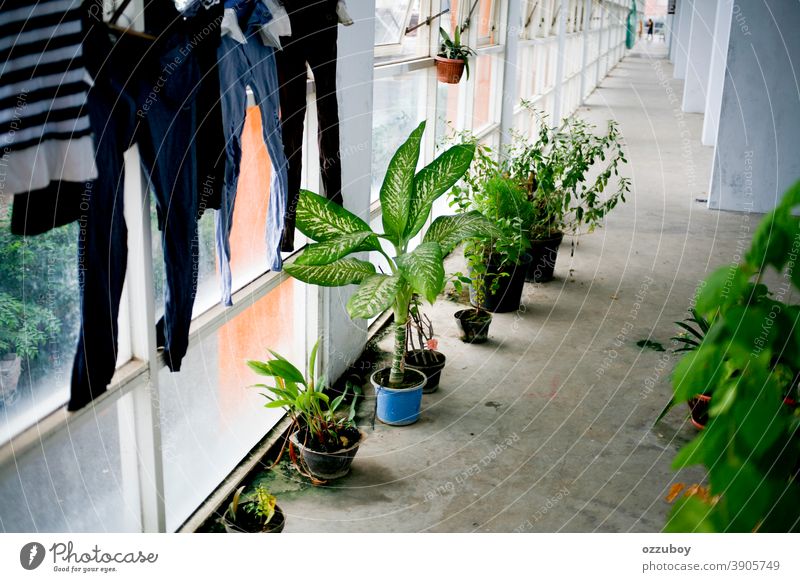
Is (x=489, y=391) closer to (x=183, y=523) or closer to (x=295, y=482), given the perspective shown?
(x=295, y=482)

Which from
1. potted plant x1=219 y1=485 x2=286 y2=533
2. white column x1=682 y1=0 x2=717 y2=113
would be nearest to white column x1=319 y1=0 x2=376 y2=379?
potted plant x1=219 y1=485 x2=286 y2=533

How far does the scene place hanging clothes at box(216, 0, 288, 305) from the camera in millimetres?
2350

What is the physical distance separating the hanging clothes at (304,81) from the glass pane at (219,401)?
0.35 meters

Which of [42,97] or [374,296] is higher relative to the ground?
[42,97]

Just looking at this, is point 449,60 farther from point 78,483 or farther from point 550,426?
point 78,483

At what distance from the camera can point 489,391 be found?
3.64 m

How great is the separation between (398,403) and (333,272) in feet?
Answer: 2.11

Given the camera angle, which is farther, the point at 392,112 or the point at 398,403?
the point at 392,112

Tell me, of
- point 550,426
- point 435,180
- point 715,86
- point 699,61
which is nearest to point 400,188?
point 435,180

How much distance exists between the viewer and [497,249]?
4215 millimetres

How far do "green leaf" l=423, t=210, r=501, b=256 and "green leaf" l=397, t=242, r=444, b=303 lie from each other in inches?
8.7
